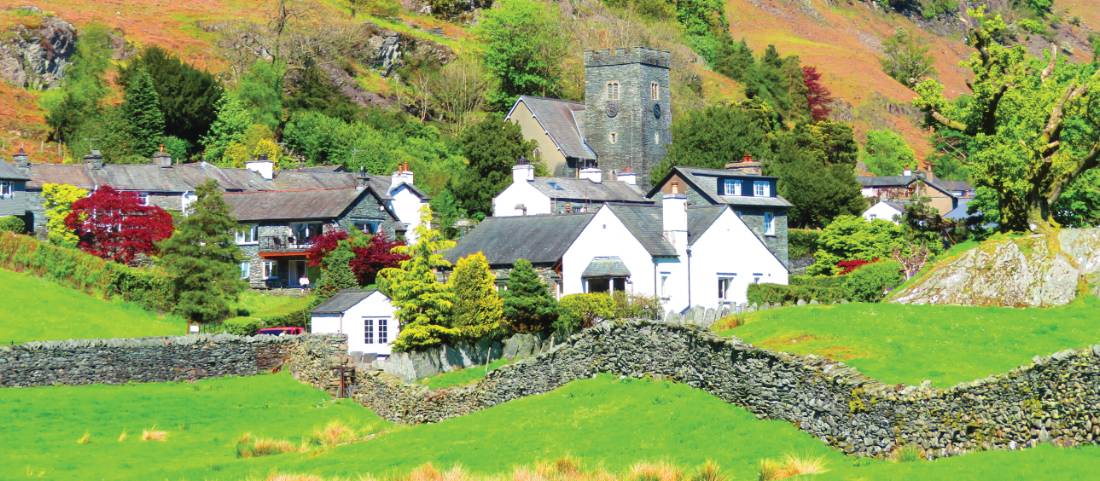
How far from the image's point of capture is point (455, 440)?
3375cm

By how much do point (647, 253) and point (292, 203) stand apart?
26498 mm

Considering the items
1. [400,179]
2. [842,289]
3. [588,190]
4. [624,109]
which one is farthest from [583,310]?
[624,109]

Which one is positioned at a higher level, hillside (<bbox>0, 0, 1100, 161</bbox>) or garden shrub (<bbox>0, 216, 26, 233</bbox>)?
hillside (<bbox>0, 0, 1100, 161</bbox>)

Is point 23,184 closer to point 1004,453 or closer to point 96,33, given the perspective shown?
point 96,33

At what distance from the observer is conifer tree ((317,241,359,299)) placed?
69.8m

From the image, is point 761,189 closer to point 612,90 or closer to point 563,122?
point 612,90

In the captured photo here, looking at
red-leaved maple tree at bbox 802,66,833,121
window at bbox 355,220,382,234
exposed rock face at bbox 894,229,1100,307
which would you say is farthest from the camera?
red-leaved maple tree at bbox 802,66,833,121

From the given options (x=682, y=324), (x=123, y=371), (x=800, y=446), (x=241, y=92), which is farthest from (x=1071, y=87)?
(x=241, y=92)

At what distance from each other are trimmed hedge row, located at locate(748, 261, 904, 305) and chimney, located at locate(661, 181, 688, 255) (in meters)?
3.39

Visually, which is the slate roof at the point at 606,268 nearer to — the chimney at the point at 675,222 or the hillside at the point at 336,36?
the chimney at the point at 675,222

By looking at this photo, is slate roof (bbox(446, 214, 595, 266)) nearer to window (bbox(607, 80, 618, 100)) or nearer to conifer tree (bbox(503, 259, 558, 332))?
conifer tree (bbox(503, 259, 558, 332))

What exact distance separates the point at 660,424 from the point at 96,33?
10062 cm

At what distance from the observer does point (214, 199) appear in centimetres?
6575

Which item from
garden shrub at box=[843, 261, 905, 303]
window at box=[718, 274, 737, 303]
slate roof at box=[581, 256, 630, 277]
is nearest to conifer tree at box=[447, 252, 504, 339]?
slate roof at box=[581, 256, 630, 277]
